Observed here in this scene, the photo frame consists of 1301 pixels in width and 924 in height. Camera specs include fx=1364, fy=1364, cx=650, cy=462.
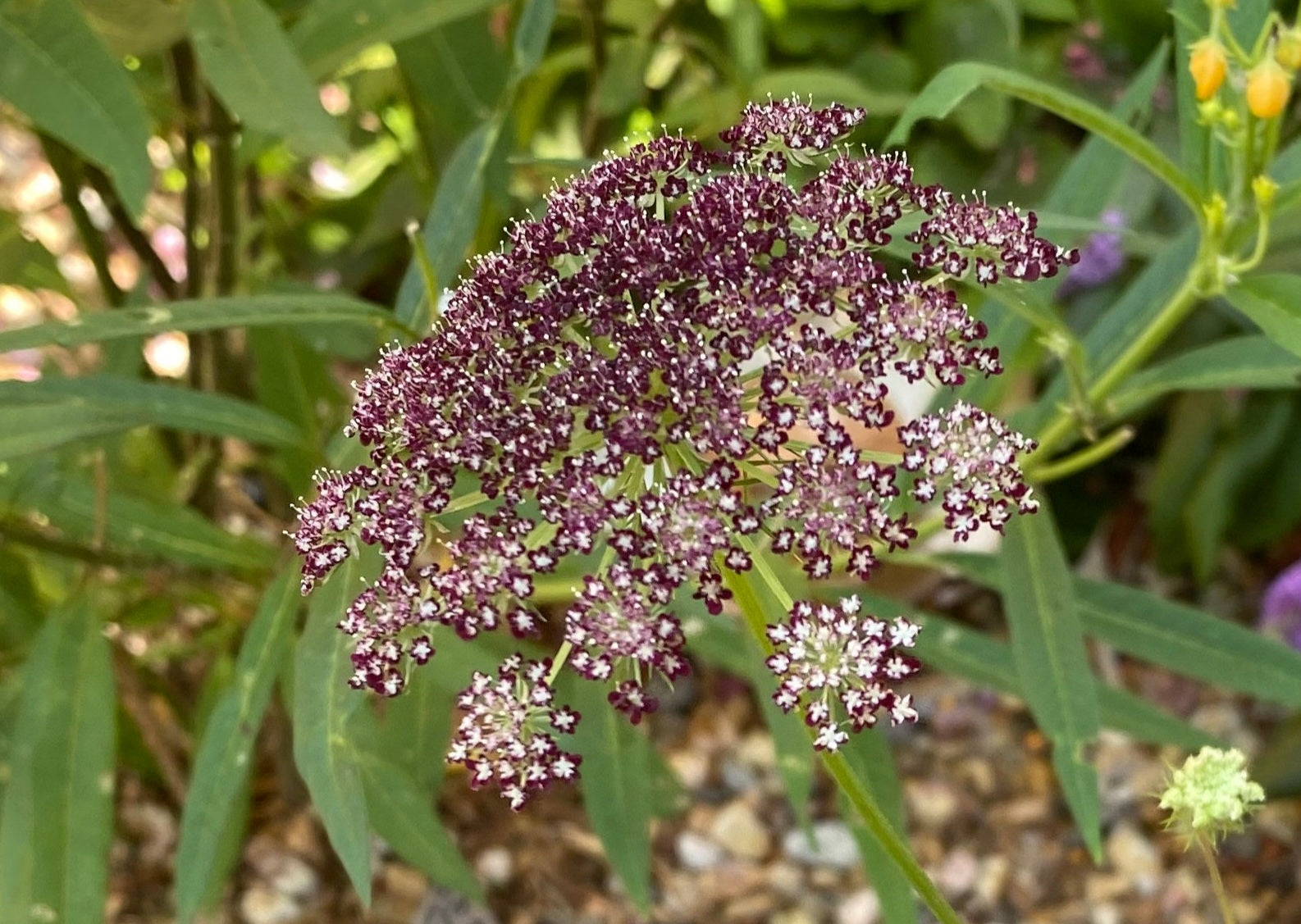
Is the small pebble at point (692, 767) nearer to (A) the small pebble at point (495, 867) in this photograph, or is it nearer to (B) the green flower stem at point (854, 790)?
(A) the small pebble at point (495, 867)

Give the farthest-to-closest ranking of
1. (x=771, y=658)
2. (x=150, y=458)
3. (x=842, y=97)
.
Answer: (x=150, y=458) < (x=842, y=97) < (x=771, y=658)

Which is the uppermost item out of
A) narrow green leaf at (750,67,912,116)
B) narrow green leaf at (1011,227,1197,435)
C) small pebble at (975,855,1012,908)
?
narrow green leaf at (750,67,912,116)

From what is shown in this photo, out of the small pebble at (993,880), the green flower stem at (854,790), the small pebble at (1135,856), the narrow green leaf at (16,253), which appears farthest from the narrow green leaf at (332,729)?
the small pebble at (1135,856)

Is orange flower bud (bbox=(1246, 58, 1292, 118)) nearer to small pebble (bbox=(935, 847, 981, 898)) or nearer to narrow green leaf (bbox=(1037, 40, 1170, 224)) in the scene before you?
narrow green leaf (bbox=(1037, 40, 1170, 224))

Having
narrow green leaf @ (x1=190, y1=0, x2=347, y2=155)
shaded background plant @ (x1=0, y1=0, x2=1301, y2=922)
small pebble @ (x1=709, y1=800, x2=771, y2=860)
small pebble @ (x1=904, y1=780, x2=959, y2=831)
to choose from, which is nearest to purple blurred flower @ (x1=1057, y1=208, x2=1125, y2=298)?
shaded background plant @ (x1=0, y1=0, x2=1301, y2=922)

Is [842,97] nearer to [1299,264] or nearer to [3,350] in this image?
[1299,264]

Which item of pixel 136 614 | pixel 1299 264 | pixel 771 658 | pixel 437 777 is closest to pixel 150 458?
pixel 136 614
